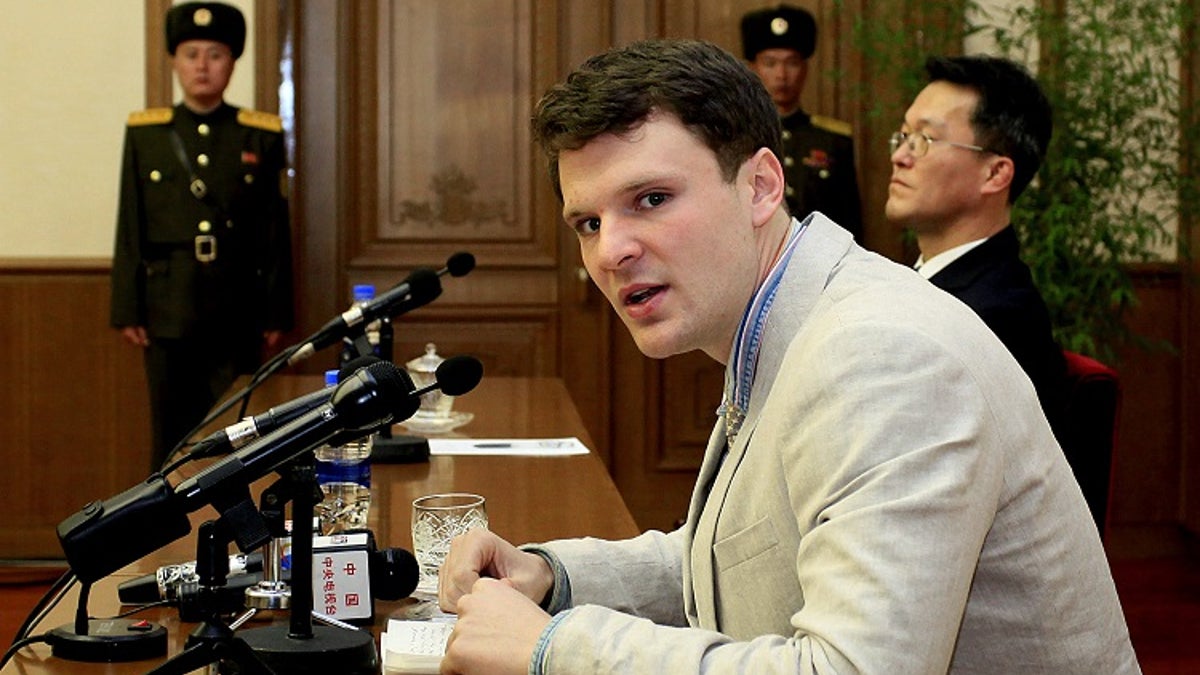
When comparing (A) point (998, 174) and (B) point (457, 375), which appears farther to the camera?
(A) point (998, 174)

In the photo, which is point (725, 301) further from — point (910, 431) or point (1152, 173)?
point (1152, 173)

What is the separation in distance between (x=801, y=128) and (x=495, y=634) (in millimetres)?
4593

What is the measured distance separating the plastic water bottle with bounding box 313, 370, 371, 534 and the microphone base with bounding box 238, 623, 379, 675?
32 centimetres

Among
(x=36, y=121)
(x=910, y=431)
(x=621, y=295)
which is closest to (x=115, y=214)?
(x=36, y=121)

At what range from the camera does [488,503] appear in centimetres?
264

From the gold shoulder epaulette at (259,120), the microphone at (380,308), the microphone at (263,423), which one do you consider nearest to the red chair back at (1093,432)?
the microphone at (380,308)

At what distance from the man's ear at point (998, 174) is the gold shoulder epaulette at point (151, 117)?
3.12 m

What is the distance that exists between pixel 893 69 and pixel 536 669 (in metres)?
4.71

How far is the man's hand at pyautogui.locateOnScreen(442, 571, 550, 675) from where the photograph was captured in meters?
1.41

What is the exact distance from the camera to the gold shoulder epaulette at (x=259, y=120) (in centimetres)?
554

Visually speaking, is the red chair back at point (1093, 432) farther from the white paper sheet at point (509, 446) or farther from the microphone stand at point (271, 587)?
the microphone stand at point (271, 587)

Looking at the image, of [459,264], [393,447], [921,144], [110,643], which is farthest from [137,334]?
[110,643]

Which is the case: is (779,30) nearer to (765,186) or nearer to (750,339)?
(765,186)

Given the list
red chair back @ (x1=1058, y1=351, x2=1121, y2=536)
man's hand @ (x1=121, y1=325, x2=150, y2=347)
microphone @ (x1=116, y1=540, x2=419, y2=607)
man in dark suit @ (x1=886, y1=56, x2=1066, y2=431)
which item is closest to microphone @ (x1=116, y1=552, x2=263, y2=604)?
microphone @ (x1=116, y1=540, x2=419, y2=607)
